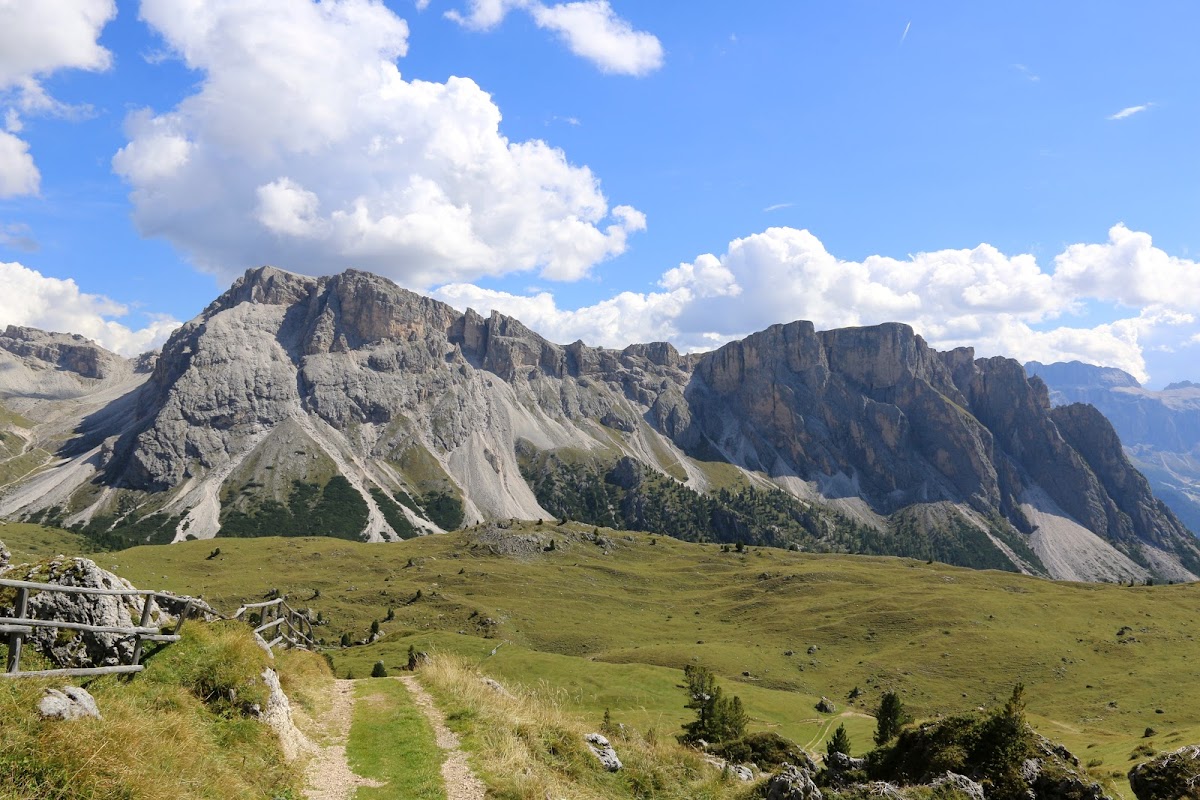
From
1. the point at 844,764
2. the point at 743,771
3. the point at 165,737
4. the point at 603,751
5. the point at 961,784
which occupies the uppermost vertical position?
the point at 165,737

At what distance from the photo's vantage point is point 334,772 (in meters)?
15.5

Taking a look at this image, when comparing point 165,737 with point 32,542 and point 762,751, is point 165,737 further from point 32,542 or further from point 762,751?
point 32,542

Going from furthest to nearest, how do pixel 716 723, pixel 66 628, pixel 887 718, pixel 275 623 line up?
1. pixel 887 718
2. pixel 716 723
3. pixel 275 623
4. pixel 66 628

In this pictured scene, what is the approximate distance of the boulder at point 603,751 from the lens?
18984 millimetres

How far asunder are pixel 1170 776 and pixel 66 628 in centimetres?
2648

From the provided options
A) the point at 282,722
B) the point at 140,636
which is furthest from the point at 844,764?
the point at 140,636

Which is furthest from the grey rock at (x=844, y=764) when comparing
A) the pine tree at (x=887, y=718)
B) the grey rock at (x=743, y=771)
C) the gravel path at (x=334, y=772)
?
the pine tree at (x=887, y=718)

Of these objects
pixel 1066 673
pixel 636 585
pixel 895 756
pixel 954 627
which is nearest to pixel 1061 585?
pixel 954 627

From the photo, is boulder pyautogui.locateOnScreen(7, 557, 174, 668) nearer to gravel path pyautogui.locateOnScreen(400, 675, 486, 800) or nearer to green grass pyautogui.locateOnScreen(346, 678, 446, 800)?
green grass pyautogui.locateOnScreen(346, 678, 446, 800)

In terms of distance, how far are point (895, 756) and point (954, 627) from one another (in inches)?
4196

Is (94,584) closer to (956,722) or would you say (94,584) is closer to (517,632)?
(956,722)

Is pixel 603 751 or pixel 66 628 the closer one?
pixel 66 628

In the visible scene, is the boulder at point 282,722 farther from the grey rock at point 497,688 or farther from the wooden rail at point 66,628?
the grey rock at point 497,688

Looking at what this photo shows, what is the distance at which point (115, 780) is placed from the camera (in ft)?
31.4
